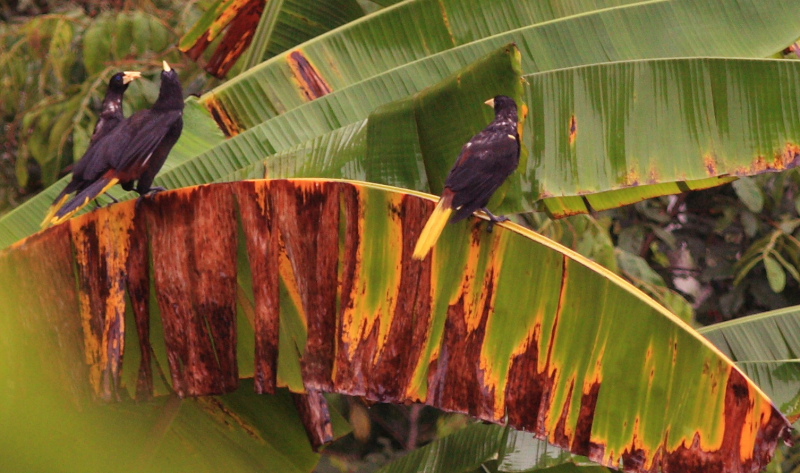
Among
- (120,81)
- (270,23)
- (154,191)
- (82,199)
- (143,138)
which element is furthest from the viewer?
(270,23)

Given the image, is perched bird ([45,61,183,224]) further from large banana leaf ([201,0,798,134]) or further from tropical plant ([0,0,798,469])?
large banana leaf ([201,0,798,134])

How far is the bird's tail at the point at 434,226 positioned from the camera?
3016 millimetres

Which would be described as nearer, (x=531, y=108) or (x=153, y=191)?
(x=153, y=191)

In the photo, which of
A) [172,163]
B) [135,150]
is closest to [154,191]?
[135,150]

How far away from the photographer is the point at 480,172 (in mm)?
3213

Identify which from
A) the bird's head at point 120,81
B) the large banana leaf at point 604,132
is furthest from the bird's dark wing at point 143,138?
the bird's head at point 120,81

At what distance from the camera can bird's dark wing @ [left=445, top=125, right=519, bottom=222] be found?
316cm

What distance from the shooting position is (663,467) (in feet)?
10.1

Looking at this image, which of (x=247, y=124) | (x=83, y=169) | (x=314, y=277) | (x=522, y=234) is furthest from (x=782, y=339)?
(x=83, y=169)

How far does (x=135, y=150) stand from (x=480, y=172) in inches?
55.1

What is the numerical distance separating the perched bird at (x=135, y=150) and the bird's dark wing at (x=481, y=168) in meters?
1.23

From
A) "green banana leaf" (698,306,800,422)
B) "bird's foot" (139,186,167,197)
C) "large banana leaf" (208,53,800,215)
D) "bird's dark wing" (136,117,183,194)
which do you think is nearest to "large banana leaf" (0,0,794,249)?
"large banana leaf" (208,53,800,215)

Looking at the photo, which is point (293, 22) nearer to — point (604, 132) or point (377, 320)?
point (604, 132)

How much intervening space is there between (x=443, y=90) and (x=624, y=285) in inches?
40.6
